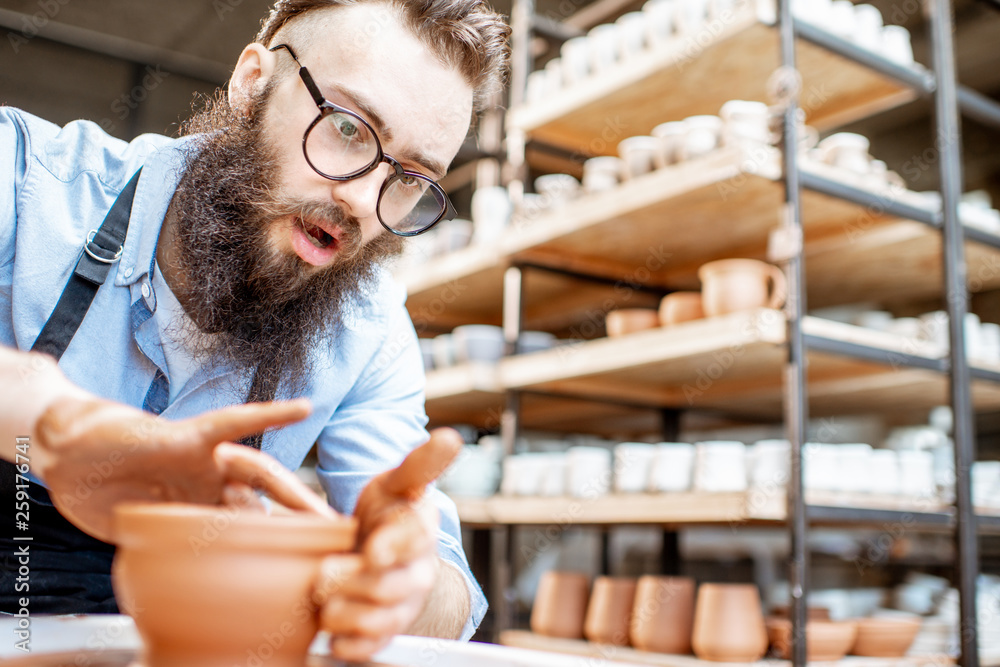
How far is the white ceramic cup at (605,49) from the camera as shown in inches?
103

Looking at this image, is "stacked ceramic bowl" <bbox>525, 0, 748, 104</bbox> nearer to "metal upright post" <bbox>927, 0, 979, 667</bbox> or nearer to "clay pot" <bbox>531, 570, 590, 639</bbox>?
"metal upright post" <bbox>927, 0, 979, 667</bbox>

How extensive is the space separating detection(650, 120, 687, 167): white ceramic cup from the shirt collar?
1345 millimetres

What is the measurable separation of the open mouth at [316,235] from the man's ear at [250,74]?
0.26 metres

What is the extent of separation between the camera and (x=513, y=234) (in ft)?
8.92

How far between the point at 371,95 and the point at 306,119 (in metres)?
0.11

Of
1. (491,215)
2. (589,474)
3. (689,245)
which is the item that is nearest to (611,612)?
(589,474)

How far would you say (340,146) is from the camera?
1.11 m

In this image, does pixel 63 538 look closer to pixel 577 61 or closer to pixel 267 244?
pixel 267 244

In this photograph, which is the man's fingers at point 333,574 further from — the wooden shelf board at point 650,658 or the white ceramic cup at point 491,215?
the white ceramic cup at point 491,215

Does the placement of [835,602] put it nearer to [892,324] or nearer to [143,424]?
[892,324]

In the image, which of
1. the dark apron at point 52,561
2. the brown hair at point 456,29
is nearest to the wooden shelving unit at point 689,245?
the brown hair at point 456,29

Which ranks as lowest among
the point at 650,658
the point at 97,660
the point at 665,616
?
the point at 650,658

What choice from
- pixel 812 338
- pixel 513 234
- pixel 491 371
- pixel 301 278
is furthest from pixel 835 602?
pixel 301 278

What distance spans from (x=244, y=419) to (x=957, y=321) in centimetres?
213
